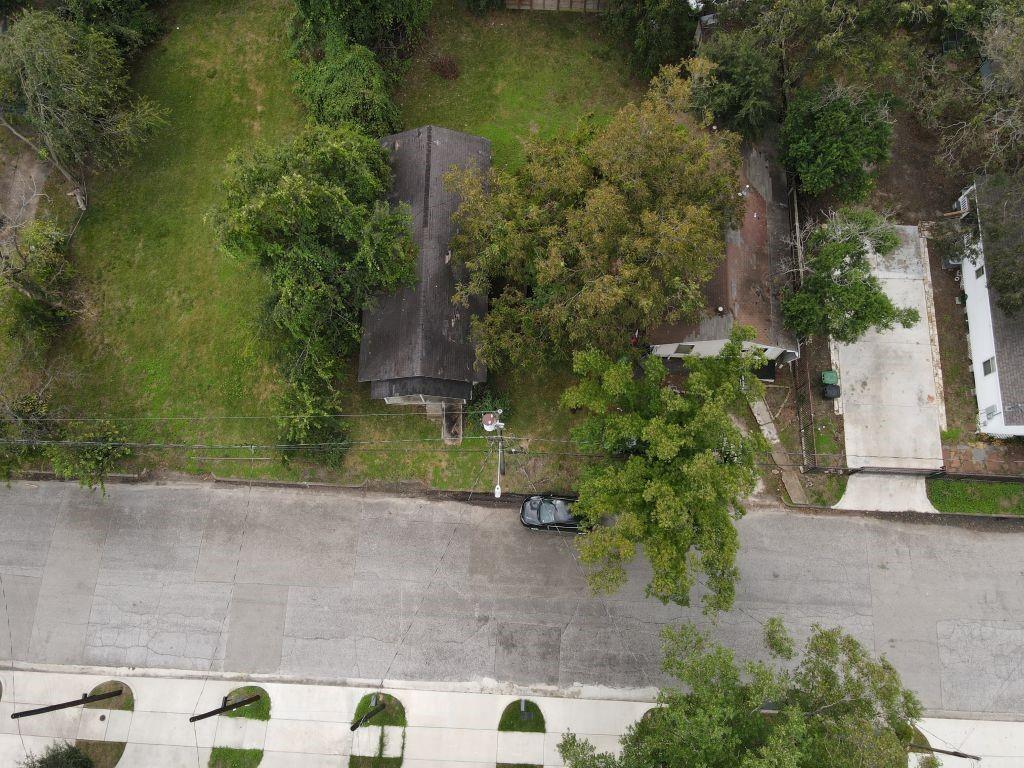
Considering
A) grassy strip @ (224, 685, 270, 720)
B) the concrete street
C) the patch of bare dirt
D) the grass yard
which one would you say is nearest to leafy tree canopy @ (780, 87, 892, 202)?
the patch of bare dirt

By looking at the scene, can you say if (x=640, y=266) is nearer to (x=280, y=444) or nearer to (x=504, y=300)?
(x=504, y=300)

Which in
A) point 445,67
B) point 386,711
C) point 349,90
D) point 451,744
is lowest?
point 451,744

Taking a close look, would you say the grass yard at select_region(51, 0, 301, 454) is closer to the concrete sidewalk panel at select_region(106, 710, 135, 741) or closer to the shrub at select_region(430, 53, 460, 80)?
the shrub at select_region(430, 53, 460, 80)

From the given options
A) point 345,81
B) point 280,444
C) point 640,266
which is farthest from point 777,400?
point 345,81

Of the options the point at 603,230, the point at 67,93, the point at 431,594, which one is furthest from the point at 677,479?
the point at 67,93

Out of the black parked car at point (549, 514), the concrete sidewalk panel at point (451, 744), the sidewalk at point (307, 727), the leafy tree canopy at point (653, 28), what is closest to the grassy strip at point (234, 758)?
the sidewalk at point (307, 727)

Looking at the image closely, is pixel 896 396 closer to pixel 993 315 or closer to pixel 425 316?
pixel 993 315

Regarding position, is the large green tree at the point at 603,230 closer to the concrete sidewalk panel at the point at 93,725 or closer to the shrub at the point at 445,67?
the shrub at the point at 445,67
